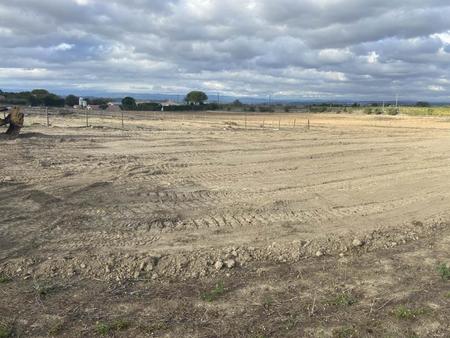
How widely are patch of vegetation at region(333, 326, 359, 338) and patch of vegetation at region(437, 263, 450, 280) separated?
2.20 meters

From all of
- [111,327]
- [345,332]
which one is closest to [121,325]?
[111,327]

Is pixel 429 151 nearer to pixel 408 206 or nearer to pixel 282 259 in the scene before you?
pixel 408 206

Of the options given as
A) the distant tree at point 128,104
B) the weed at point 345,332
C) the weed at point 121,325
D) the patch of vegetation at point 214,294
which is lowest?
the weed at point 345,332

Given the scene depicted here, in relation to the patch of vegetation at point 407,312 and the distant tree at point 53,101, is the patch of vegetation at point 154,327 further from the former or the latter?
the distant tree at point 53,101

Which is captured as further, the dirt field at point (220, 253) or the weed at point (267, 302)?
the weed at point (267, 302)

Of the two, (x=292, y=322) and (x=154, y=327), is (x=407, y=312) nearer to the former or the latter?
(x=292, y=322)

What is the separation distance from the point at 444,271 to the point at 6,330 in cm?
522

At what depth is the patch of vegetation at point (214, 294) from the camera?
18.8ft

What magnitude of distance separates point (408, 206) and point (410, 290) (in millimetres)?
5025

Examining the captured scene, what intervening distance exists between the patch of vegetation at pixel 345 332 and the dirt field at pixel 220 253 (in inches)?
0.7

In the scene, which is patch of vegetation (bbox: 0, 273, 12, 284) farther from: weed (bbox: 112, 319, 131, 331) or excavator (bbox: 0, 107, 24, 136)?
excavator (bbox: 0, 107, 24, 136)

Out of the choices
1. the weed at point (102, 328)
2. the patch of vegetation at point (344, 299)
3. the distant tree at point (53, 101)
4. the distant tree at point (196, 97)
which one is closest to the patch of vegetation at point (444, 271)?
the patch of vegetation at point (344, 299)

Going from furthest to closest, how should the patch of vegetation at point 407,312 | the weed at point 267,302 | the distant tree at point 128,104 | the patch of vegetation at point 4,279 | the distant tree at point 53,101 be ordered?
the distant tree at point 128,104
the distant tree at point 53,101
the patch of vegetation at point 4,279
the weed at point 267,302
the patch of vegetation at point 407,312

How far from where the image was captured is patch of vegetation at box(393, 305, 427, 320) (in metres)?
5.43
